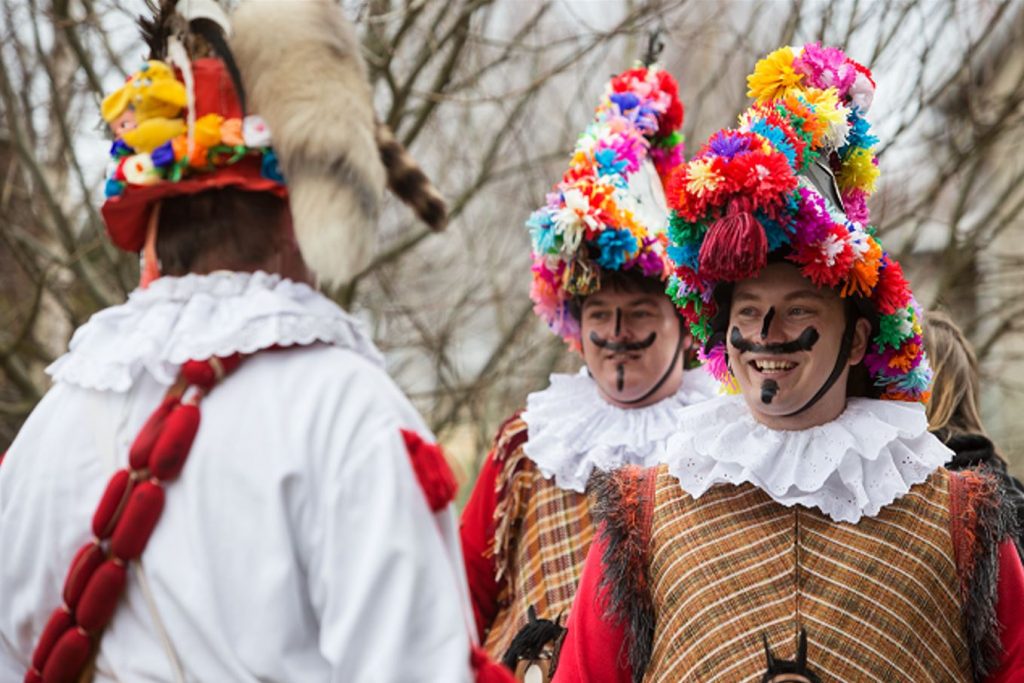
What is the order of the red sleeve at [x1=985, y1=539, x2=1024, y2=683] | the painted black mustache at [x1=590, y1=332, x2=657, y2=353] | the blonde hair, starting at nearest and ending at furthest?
1. the red sleeve at [x1=985, y1=539, x2=1024, y2=683]
2. the blonde hair
3. the painted black mustache at [x1=590, y1=332, x2=657, y2=353]

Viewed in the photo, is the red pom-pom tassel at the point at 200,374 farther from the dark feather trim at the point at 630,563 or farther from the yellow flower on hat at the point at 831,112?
the yellow flower on hat at the point at 831,112

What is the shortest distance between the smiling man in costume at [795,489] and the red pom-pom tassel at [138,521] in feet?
4.47

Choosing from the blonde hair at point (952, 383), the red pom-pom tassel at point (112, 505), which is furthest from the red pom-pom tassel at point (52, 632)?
the blonde hair at point (952, 383)

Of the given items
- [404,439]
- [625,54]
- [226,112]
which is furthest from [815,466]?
[625,54]

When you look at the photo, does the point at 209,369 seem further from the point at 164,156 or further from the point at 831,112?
the point at 831,112

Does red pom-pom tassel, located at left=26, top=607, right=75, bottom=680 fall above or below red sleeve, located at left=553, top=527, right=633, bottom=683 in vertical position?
above

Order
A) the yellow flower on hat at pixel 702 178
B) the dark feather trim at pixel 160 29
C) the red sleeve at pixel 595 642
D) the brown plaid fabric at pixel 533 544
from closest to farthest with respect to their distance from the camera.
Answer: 1. the dark feather trim at pixel 160 29
2. the yellow flower on hat at pixel 702 178
3. the red sleeve at pixel 595 642
4. the brown plaid fabric at pixel 533 544

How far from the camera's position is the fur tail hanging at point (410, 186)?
2418 millimetres

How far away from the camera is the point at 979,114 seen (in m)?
6.90

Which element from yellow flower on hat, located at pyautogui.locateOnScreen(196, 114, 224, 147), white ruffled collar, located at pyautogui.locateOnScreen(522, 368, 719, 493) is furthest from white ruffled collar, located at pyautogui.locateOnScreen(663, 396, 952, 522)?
yellow flower on hat, located at pyautogui.locateOnScreen(196, 114, 224, 147)

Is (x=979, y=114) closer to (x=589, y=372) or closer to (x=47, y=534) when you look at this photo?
(x=589, y=372)

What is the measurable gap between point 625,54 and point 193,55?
5868mm

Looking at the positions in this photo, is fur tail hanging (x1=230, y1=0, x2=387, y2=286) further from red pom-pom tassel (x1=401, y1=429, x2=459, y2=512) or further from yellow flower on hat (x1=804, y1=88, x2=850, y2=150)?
yellow flower on hat (x1=804, y1=88, x2=850, y2=150)

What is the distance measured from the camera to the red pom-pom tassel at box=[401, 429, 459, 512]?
2.12 metres
